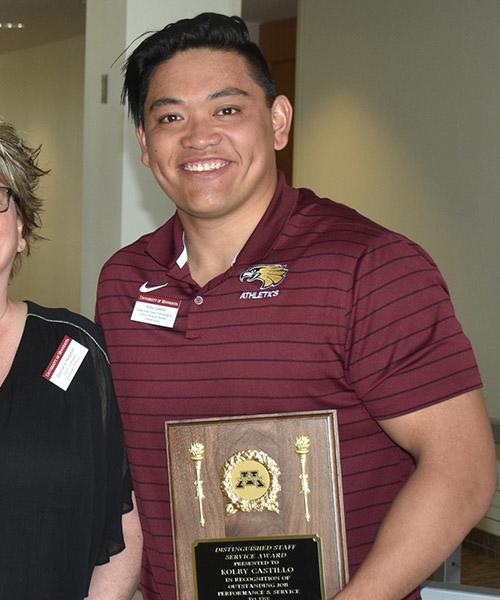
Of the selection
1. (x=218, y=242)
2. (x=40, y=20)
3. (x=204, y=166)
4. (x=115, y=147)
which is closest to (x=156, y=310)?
(x=218, y=242)

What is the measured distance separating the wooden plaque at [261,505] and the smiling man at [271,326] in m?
0.09

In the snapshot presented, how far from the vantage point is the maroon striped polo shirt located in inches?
65.2

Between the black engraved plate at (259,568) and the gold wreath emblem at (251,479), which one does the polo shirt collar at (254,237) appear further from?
the black engraved plate at (259,568)

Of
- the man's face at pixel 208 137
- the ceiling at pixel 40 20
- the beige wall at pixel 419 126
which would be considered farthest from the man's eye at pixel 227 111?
the ceiling at pixel 40 20

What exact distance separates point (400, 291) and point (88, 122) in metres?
2.63

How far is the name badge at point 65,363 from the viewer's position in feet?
5.96

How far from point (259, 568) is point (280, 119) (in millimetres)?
944

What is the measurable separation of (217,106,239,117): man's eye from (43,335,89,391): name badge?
0.53 metres

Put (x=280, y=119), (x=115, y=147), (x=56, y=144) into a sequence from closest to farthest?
(x=280, y=119)
(x=115, y=147)
(x=56, y=144)

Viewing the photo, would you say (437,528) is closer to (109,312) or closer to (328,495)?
(328,495)

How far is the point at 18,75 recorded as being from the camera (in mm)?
13211

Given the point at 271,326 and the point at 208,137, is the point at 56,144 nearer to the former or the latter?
the point at 208,137

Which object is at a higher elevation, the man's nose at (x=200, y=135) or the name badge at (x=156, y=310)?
the man's nose at (x=200, y=135)

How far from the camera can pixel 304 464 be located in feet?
5.41
